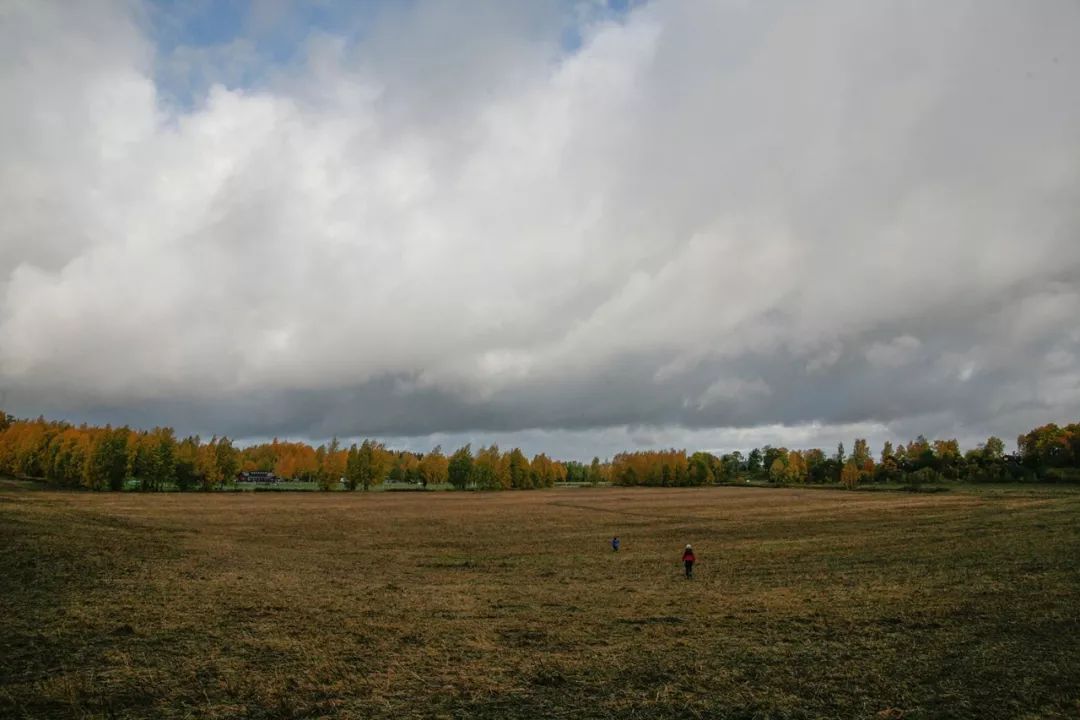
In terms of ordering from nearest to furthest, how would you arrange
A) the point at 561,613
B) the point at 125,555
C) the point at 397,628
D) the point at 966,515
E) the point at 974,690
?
the point at 974,690
the point at 397,628
the point at 561,613
the point at 125,555
the point at 966,515

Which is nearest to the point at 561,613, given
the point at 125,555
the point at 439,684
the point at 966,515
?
the point at 439,684

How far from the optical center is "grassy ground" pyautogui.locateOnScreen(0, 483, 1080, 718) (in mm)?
13974

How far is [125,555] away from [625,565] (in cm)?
2919

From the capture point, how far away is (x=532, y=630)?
2108cm

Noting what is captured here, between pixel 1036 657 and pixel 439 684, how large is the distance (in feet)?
54.1

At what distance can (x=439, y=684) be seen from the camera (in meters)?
15.3

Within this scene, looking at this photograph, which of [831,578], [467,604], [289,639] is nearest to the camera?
[289,639]

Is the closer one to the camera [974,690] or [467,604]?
[974,690]

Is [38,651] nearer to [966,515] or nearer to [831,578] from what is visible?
[831,578]

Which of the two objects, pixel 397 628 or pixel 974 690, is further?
pixel 397 628

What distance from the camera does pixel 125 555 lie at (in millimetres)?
32812

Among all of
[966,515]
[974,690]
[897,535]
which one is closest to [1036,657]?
[974,690]

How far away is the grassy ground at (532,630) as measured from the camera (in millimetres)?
13974

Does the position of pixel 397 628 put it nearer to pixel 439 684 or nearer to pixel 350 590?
pixel 439 684
